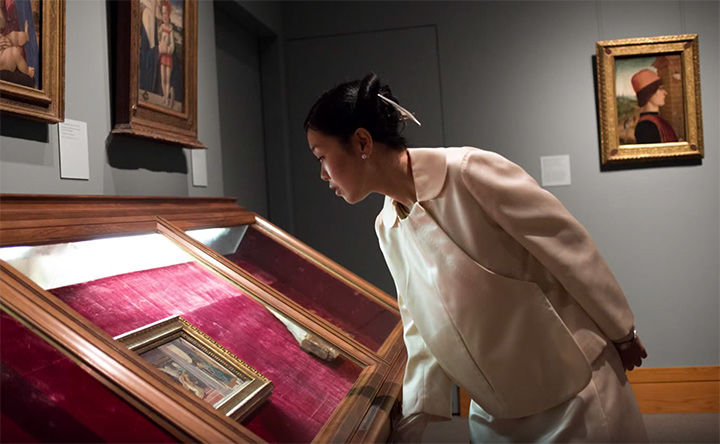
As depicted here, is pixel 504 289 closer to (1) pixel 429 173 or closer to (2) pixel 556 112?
(1) pixel 429 173

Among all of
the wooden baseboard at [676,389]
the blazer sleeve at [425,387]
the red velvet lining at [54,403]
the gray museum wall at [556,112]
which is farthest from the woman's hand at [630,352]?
the gray museum wall at [556,112]

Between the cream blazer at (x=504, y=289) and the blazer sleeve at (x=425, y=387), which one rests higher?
the cream blazer at (x=504, y=289)

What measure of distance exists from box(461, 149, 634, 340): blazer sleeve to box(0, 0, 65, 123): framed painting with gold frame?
1.40 meters

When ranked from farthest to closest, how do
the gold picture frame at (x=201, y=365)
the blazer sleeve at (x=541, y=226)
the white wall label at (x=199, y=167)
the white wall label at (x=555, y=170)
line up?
the white wall label at (x=555, y=170)
the white wall label at (x=199, y=167)
the blazer sleeve at (x=541, y=226)
the gold picture frame at (x=201, y=365)

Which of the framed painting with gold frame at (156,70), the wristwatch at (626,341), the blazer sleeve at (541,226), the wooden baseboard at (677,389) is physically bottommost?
the wooden baseboard at (677,389)

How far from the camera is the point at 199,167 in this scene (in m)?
3.39

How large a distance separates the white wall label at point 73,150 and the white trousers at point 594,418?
1714mm

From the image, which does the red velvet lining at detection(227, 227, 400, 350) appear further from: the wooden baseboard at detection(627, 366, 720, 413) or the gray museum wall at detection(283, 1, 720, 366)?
the wooden baseboard at detection(627, 366, 720, 413)

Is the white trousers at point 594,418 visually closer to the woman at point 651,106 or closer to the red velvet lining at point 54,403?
the red velvet lining at point 54,403

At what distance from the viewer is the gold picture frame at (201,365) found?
1.32 m

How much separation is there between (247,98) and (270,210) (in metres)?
1.00

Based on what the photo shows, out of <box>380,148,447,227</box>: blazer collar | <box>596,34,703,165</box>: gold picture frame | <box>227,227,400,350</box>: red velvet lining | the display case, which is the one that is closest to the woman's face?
<box>380,148,447,227</box>: blazer collar

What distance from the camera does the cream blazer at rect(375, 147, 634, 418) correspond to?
158 cm

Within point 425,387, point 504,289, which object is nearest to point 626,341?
point 504,289
